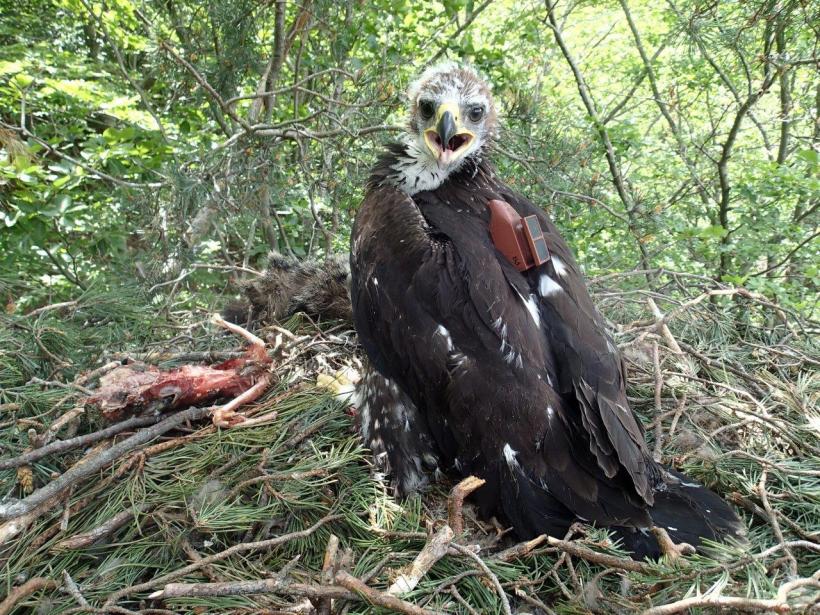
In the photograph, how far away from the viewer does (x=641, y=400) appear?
97.3 inches

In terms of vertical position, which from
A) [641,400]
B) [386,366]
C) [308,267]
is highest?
[308,267]

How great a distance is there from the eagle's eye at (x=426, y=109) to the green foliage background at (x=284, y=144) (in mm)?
942

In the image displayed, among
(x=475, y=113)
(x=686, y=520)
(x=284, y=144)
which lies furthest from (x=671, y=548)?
(x=284, y=144)

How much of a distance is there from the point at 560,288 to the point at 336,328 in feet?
4.61

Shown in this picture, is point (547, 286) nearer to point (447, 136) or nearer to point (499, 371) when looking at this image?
point (499, 371)

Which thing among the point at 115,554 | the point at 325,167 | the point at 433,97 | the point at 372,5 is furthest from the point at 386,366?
the point at 372,5

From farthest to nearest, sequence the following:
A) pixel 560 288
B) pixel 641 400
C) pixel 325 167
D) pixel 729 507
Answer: pixel 325 167
pixel 641 400
pixel 560 288
pixel 729 507

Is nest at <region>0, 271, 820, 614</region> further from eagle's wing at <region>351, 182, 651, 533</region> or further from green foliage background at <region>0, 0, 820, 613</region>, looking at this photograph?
eagle's wing at <region>351, 182, 651, 533</region>

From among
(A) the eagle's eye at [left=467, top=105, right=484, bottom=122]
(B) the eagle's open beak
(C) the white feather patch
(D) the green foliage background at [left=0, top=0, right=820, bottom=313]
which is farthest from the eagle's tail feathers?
(D) the green foliage background at [left=0, top=0, right=820, bottom=313]

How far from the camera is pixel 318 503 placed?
6.27ft

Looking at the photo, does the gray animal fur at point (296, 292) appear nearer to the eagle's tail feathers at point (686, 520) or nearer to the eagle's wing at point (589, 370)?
the eagle's wing at point (589, 370)

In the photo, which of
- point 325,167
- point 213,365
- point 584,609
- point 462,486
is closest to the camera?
point 584,609

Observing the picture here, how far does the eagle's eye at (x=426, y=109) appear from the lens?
2.64 meters

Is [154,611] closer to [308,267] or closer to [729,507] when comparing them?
[729,507]
